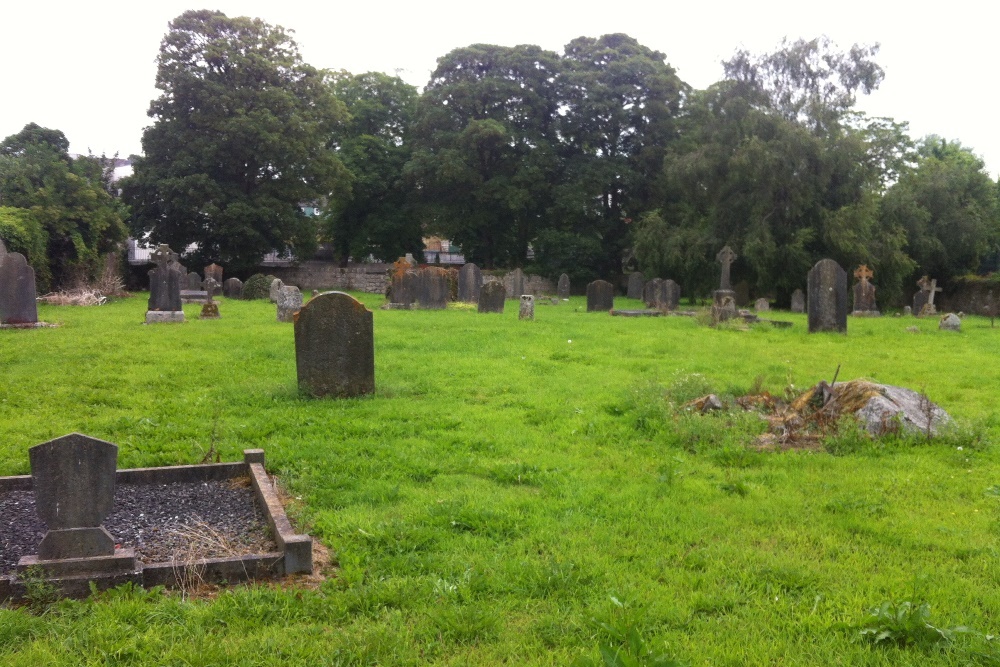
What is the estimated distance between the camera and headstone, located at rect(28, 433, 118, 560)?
3674 millimetres

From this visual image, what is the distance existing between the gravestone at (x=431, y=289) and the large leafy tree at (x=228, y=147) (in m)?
14.3

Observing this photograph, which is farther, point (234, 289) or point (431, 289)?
point (234, 289)

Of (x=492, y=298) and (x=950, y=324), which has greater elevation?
(x=492, y=298)

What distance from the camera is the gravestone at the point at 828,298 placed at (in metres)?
15.6

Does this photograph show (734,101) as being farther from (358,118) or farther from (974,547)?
(974,547)

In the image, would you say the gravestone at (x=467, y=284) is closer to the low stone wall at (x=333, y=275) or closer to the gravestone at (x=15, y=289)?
the gravestone at (x=15, y=289)

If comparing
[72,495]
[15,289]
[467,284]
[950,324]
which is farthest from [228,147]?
[72,495]

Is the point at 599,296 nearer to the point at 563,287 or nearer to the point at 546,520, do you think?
the point at 563,287

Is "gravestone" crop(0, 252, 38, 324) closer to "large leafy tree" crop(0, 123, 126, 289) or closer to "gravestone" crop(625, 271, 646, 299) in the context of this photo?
"large leafy tree" crop(0, 123, 126, 289)

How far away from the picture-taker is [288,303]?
1670 centimetres

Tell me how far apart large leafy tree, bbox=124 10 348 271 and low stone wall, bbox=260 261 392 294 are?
3372 mm

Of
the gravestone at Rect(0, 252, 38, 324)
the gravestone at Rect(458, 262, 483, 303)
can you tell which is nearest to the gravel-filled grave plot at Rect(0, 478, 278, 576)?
the gravestone at Rect(0, 252, 38, 324)

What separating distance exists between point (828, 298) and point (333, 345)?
1142 cm

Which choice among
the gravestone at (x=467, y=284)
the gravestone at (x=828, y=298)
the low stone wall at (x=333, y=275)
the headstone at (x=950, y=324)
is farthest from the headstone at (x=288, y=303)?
the low stone wall at (x=333, y=275)
